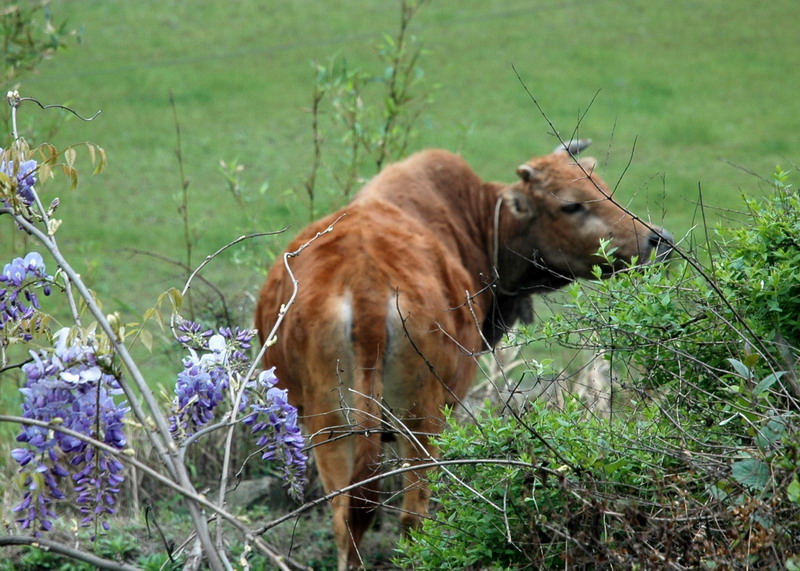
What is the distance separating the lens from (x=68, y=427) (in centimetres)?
166

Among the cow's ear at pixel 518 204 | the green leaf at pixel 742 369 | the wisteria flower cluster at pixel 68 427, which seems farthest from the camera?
the cow's ear at pixel 518 204

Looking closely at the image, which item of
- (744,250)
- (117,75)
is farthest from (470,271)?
(117,75)

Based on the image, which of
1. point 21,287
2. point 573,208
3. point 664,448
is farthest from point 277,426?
point 573,208

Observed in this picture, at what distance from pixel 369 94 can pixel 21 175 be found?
967 centimetres

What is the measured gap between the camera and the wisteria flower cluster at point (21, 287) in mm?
1854

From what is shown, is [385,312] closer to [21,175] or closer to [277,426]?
[277,426]

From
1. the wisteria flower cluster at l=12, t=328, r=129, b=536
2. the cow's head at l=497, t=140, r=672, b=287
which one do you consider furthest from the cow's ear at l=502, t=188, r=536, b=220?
the wisteria flower cluster at l=12, t=328, r=129, b=536

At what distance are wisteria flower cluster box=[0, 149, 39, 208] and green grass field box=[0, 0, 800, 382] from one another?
5.79m

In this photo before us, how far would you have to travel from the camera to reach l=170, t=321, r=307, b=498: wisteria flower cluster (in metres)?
1.81

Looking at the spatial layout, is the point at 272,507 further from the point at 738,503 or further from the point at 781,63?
the point at 781,63

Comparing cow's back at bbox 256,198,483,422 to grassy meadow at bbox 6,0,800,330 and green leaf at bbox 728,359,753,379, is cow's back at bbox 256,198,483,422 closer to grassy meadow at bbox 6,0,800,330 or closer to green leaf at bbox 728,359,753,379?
green leaf at bbox 728,359,753,379

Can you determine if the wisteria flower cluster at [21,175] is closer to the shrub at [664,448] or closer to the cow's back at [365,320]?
the shrub at [664,448]

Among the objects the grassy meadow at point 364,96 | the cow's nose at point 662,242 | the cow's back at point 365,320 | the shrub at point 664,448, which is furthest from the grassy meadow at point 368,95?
the shrub at point 664,448

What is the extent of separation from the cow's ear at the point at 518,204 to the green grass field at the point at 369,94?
3.12 m
